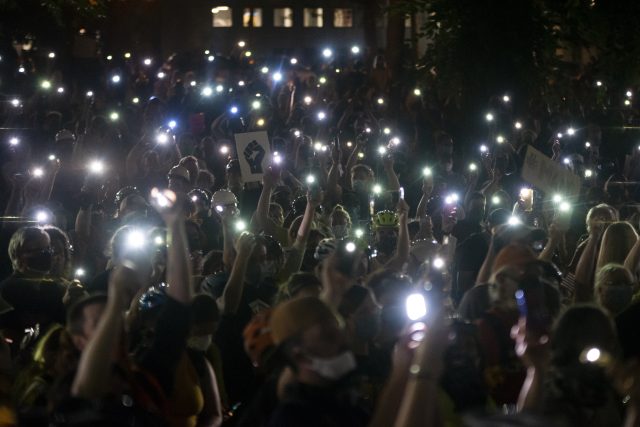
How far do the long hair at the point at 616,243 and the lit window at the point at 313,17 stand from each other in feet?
272

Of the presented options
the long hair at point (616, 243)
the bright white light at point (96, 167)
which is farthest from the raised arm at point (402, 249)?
the bright white light at point (96, 167)

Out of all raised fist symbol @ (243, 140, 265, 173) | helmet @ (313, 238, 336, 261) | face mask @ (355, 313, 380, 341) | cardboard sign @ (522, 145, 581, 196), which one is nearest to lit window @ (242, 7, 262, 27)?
raised fist symbol @ (243, 140, 265, 173)

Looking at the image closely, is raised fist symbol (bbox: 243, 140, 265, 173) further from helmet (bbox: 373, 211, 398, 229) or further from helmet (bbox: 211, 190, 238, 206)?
helmet (bbox: 373, 211, 398, 229)

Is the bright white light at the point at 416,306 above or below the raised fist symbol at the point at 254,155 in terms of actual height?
above

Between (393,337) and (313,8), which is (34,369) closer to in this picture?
(393,337)

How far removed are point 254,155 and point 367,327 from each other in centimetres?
739

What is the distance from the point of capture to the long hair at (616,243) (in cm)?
877

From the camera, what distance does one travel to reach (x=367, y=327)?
19.8 feet

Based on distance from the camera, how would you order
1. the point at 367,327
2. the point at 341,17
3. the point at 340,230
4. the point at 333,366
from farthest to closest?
1. the point at 341,17
2. the point at 340,230
3. the point at 367,327
4. the point at 333,366

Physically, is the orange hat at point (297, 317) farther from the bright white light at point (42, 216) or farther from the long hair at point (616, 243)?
the bright white light at point (42, 216)

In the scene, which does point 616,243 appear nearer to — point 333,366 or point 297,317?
point 297,317

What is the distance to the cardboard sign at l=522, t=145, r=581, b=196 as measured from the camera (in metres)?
11.2

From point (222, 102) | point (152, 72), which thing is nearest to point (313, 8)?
point (152, 72)

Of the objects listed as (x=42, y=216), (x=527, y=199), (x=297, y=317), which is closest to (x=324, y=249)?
(x=42, y=216)
